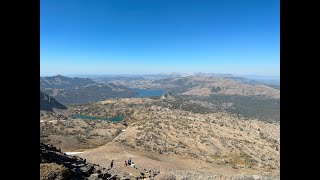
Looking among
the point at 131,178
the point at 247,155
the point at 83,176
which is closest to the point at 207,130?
the point at 247,155

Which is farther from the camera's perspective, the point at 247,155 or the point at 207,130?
the point at 207,130
